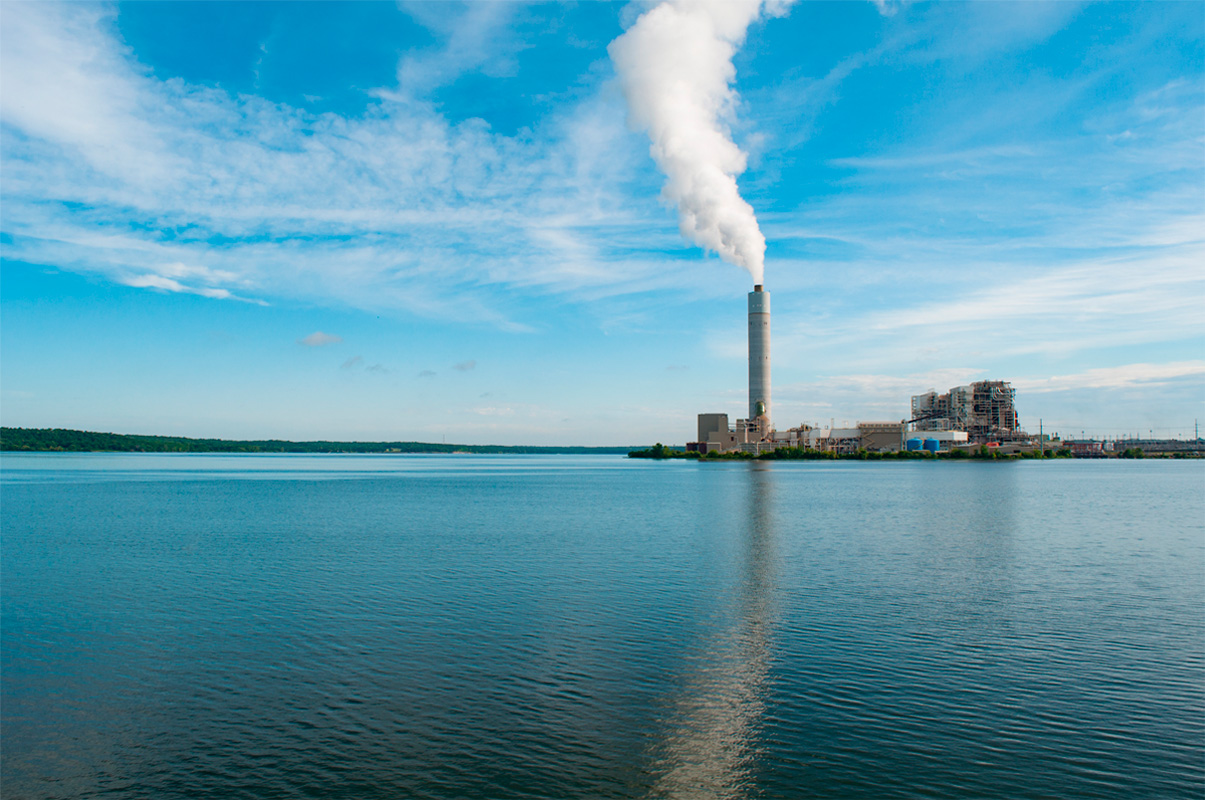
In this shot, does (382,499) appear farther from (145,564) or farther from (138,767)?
(138,767)

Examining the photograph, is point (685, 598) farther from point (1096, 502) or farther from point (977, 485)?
point (977, 485)

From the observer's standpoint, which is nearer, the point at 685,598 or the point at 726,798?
the point at 726,798

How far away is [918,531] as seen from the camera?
51.7m

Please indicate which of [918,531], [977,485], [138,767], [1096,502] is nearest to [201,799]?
[138,767]

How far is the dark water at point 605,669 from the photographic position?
48.4 feet

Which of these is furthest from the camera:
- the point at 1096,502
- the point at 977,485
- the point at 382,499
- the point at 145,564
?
the point at 977,485

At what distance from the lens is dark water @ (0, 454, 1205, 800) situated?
14.7 m

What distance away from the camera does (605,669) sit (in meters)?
20.8

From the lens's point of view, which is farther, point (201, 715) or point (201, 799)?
point (201, 715)

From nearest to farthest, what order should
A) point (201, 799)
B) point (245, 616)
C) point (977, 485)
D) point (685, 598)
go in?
point (201, 799) < point (245, 616) < point (685, 598) < point (977, 485)

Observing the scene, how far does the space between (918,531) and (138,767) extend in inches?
1921

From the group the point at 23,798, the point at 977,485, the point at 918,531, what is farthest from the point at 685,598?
the point at 977,485

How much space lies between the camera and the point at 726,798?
13781 millimetres

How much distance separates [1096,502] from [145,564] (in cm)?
8570
